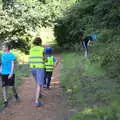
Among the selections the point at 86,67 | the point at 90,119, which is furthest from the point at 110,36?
the point at 86,67

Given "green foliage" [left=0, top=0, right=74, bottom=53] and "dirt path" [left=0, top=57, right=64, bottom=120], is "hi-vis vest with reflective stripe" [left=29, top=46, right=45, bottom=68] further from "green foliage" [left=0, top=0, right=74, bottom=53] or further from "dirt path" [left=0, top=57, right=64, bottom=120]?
"green foliage" [left=0, top=0, right=74, bottom=53]

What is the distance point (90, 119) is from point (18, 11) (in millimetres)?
19657

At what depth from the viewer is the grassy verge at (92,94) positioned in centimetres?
846

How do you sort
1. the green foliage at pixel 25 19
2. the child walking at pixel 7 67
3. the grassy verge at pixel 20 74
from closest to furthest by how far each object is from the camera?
the child walking at pixel 7 67 → the grassy verge at pixel 20 74 → the green foliage at pixel 25 19

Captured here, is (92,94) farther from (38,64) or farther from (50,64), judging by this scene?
(50,64)

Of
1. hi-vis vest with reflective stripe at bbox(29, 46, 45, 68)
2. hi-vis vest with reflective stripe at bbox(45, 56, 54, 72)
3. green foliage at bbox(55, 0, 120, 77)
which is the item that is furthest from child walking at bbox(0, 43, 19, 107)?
hi-vis vest with reflective stripe at bbox(45, 56, 54, 72)

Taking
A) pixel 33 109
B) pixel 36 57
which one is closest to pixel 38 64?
pixel 36 57

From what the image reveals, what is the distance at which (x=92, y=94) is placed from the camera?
11594 millimetres

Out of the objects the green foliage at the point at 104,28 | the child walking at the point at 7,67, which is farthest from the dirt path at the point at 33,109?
the green foliage at the point at 104,28

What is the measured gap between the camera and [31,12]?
27.2 meters

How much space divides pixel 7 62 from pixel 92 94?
254 cm

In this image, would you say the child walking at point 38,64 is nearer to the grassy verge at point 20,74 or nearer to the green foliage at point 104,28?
the green foliage at point 104,28

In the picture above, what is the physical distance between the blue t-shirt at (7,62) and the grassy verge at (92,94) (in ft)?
6.11

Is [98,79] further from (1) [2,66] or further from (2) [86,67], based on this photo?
(1) [2,66]
